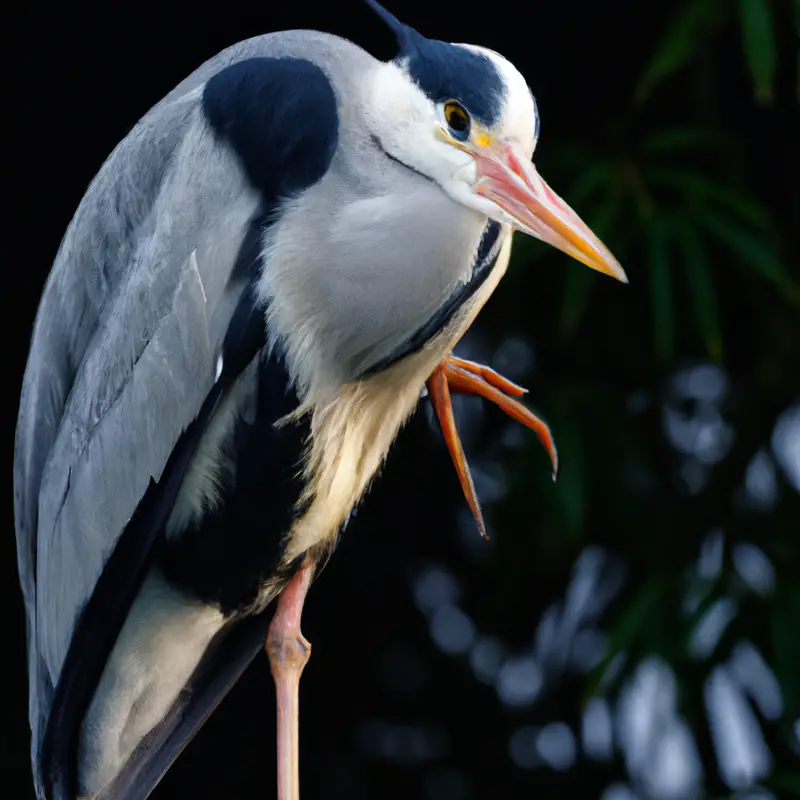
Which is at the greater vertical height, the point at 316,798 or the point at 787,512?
the point at 787,512

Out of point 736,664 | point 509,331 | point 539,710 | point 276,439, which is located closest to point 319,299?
point 276,439

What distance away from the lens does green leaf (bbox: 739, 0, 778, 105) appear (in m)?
1.87

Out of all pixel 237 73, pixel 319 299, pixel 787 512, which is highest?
pixel 237 73

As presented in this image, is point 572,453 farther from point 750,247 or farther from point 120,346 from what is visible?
point 120,346

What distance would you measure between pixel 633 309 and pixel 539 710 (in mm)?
773

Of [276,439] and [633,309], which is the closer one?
[276,439]

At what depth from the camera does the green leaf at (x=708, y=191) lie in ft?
7.23

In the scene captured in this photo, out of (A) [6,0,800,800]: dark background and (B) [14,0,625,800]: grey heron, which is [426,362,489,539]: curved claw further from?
(A) [6,0,800,800]: dark background

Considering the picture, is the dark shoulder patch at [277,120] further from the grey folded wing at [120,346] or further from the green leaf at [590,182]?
the green leaf at [590,182]

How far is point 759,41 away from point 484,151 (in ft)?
2.50

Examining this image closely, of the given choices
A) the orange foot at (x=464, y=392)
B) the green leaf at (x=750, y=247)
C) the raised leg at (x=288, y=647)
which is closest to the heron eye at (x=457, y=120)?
the orange foot at (x=464, y=392)

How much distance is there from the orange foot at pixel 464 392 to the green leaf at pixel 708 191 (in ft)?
2.70

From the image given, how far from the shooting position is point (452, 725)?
2740mm

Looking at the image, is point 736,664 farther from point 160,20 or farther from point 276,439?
point 160,20
